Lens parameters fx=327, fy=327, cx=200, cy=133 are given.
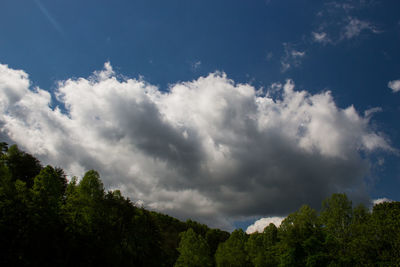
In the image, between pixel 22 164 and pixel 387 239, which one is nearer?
pixel 387 239

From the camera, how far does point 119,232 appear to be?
181ft

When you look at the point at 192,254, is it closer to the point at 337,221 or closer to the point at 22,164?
the point at 337,221

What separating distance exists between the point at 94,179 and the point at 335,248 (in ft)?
140

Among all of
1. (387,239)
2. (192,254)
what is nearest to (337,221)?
(387,239)

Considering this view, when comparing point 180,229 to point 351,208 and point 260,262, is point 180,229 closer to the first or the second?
point 260,262

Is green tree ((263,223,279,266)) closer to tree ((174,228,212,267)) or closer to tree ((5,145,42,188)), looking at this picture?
tree ((174,228,212,267))

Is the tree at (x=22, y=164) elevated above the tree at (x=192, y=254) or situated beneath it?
elevated above

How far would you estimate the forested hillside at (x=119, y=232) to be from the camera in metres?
38.3

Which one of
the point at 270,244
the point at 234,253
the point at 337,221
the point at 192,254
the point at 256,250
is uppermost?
the point at 337,221

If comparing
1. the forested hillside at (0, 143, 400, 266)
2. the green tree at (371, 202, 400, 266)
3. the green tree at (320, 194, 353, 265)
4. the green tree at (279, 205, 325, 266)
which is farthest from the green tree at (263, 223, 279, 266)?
the green tree at (371, 202, 400, 266)

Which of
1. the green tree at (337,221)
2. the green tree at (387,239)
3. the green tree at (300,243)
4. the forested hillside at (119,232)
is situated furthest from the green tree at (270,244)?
the green tree at (387,239)

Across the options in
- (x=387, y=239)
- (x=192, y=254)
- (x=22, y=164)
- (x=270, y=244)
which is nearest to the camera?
(x=387, y=239)

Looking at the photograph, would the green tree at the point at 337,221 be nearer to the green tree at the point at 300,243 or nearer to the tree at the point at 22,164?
the green tree at the point at 300,243

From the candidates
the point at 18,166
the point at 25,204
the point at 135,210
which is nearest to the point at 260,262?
the point at 135,210
